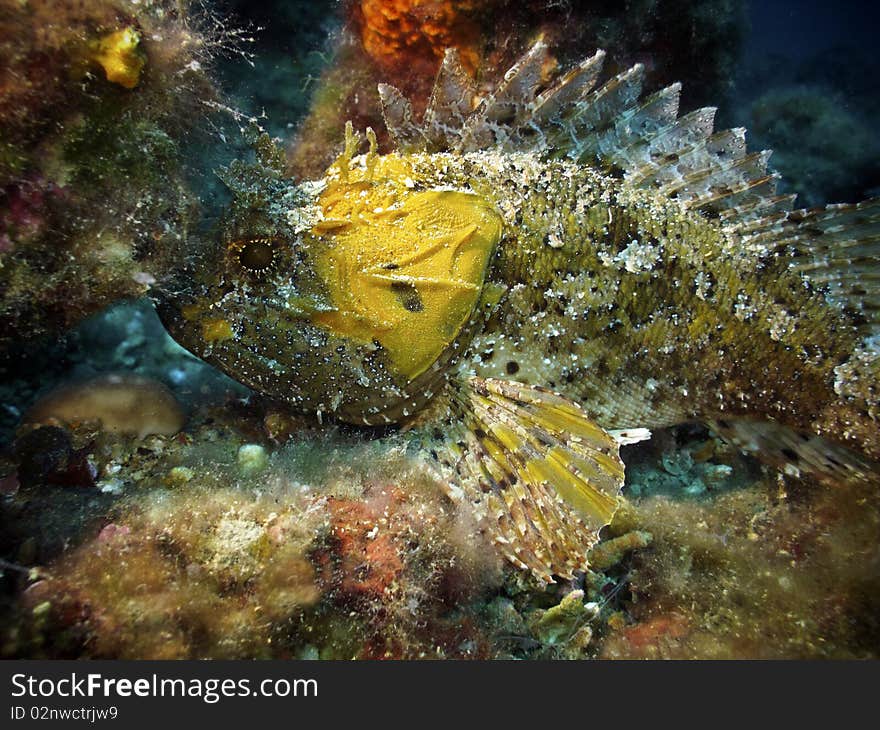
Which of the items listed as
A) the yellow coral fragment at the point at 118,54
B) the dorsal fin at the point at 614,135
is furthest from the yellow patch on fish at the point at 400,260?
the yellow coral fragment at the point at 118,54

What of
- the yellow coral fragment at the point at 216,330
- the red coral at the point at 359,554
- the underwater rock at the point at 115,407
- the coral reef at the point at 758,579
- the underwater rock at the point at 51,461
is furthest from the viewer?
the underwater rock at the point at 115,407

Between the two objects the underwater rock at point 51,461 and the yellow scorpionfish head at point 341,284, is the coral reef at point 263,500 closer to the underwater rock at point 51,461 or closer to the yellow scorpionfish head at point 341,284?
the underwater rock at point 51,461

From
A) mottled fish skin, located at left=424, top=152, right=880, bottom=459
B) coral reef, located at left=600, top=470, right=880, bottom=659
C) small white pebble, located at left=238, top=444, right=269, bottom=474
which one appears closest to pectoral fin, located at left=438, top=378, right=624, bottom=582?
mottled fish skin, located at left=424, top=152, right=880, bottom=459

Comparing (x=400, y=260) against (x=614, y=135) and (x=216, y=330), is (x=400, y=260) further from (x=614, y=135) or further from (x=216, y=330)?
(x=614, y=135)

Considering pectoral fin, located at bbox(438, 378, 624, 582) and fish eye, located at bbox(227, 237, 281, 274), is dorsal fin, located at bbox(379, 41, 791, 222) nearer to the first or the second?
fish eye, located at bbox(227, 237, 281, 274)

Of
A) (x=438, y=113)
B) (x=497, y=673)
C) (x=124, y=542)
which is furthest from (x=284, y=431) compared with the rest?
(x=438, y=113)

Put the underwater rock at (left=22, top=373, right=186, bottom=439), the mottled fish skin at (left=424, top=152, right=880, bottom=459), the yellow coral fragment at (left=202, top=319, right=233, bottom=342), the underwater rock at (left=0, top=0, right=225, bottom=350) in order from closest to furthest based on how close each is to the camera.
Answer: the underwater rock at (left=0, top=0, right=225, bottom=350), the yellow coral fragment at (left=202, top=319, right=233, bottom=342), the underwater rock at (left=22, top=373, right=186, bottom=439), the mottled fish skin at (left=424, top=152, right=880, bottom=459)

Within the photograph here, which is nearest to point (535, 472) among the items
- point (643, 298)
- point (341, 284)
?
point (643, 298)
